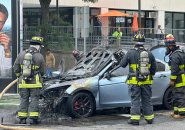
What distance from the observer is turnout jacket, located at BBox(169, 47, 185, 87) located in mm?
10336

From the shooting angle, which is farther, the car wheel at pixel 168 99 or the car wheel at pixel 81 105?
the car wheel at pixel 168 99

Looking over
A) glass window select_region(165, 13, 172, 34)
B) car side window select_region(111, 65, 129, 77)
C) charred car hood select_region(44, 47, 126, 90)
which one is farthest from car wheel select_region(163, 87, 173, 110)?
glass window select_region(165, 13, 172, 34)

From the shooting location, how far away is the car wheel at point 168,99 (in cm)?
1176

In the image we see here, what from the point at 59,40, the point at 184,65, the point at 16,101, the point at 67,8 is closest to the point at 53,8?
the point at 67,8

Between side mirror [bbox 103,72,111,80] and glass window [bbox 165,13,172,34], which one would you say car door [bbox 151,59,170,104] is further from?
glass window [bbox 165,13,172,34]

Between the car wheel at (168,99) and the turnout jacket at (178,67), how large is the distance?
121 cm

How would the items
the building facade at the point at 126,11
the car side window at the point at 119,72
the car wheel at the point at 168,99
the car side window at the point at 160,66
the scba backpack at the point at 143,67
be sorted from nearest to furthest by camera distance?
1. the scba backpack at the point at 143,67
2. the car side window at the point at 119,72
3. the car wheel at the point at 168,99
4. the car side window at the point at 160,66
5. the building facade at the point at 126,11

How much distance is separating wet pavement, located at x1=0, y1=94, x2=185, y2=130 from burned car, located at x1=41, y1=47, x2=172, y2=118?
0.28 meters

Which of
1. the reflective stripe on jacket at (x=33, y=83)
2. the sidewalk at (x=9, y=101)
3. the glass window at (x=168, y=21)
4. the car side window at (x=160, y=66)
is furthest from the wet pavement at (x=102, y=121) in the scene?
the glass window at (x=168, y=21)

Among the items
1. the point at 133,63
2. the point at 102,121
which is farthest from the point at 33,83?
the point at 133,63

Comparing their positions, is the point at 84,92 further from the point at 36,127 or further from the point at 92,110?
the point at 36,127

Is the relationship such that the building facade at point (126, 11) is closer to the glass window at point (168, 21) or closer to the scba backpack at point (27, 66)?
the glass window at point (168, 21)

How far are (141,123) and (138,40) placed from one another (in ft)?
5.87

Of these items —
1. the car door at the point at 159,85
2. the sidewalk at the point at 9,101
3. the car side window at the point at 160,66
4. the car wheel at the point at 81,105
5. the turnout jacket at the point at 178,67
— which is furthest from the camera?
the sidewalk at the point at 9,101
